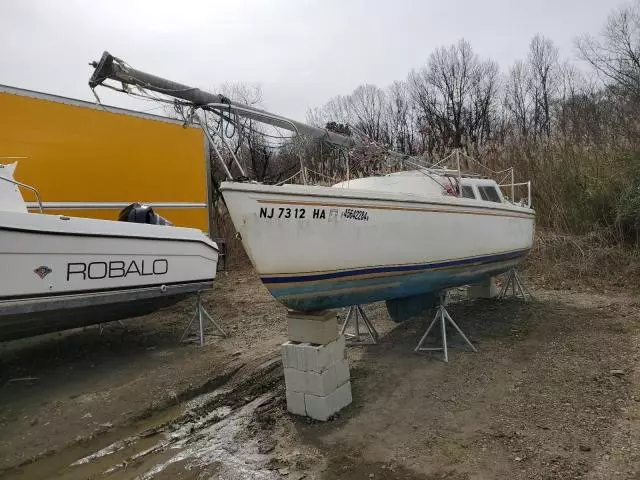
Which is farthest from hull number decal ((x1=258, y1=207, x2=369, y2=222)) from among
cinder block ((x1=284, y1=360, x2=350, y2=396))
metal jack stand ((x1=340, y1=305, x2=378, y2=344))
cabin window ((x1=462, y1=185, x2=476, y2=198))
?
cabin window ((x1=462, y1=185, x2=476, y2=198))

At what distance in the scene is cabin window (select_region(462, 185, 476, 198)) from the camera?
20.5 feet

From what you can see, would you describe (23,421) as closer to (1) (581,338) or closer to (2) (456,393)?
(2) (456,393)

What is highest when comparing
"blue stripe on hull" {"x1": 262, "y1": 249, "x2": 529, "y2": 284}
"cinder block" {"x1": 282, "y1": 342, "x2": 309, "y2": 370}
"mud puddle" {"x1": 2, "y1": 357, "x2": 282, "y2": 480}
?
"blue stripe on hull" {"x1": 262, "y1": 249, "x2": 529, "y2": 284}

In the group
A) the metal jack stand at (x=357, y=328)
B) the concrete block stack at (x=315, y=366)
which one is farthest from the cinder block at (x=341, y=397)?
the metal jack stand at (x=357, y=328)

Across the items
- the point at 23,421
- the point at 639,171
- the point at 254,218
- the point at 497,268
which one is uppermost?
the point at 639,171

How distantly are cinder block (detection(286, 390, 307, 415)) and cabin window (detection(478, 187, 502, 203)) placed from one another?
157 inches

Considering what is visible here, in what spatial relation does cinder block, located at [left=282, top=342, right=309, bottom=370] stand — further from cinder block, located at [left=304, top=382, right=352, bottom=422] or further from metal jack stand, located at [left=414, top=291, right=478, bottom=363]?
metal jack stand, located at [left=414, top=291, right=478, bottom=363]

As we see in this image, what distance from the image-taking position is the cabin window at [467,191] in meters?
6.23

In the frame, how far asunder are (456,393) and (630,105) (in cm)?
1151

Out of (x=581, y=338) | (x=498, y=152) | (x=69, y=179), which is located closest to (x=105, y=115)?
(x=69, y=179)

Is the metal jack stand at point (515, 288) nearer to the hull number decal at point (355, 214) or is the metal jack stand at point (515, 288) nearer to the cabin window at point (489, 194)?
the cabin window at point (489, 194)

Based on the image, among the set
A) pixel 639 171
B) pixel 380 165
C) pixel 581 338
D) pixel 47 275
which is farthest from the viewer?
pixel 639 171

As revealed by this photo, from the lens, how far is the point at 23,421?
4.36m

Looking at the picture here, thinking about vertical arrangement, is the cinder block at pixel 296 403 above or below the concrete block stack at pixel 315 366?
below
